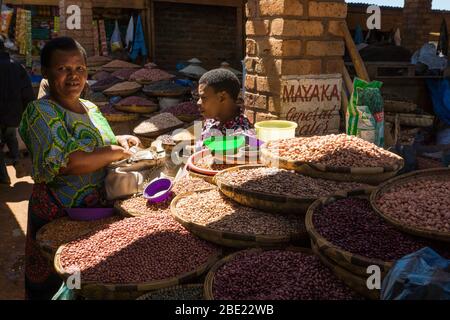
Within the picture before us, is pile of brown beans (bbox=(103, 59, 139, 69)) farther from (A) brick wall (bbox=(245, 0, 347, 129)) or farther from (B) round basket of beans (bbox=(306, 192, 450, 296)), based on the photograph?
(B) round basket of beans (bbox=(306, 192, 450, 296))

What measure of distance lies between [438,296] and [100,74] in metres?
7.71

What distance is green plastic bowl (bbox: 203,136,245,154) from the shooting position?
2609 millimetres

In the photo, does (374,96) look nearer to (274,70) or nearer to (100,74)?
(274,70)

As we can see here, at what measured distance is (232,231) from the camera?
1.90m

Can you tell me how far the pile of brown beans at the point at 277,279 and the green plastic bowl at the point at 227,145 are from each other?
926 millimetres

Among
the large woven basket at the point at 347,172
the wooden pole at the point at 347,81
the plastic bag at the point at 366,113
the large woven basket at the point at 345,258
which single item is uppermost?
the wooden pole at the point at 347,81

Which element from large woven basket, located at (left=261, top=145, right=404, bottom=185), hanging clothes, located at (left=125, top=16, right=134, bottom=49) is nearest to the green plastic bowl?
large woven basket, located at (left=261, top=145, right=404, bottom=185)

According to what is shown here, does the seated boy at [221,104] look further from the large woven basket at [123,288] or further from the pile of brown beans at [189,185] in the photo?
the large woven basket at [123,288]

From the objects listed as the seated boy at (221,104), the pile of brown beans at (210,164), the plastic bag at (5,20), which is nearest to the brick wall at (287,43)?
the seated boy at (221,104)

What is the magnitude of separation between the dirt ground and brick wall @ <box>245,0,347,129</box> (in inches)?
92.2

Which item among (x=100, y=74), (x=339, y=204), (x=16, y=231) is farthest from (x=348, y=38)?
(x=100, y=74)

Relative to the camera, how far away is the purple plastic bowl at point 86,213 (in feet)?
7.86

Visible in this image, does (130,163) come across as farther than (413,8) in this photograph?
No
